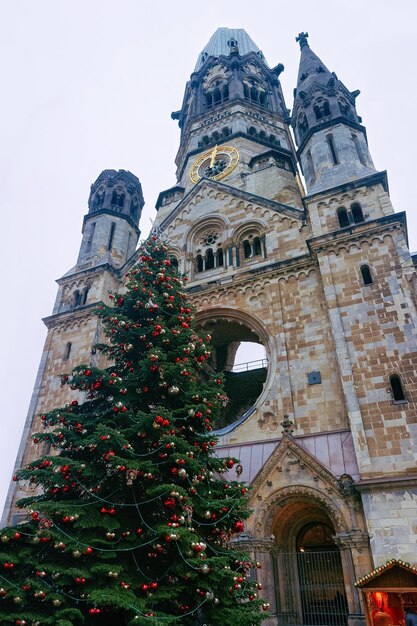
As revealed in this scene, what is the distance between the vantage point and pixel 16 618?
21.5ft

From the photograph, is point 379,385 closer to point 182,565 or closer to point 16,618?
point 182,565

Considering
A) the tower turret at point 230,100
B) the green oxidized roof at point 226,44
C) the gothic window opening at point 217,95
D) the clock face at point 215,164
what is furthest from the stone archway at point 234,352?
the green oxidized roof at point 226,44

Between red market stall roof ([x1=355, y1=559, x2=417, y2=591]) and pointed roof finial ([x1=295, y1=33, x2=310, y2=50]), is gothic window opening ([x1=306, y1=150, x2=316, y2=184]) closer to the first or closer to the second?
pointed roof finial ([x1=295, y1=33, x2=310, y2=50])

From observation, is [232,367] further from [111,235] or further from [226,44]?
[226,44]

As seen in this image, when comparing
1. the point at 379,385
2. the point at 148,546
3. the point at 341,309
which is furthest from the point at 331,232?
the point at 148,546

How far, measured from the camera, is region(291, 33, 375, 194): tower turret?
1941 cm

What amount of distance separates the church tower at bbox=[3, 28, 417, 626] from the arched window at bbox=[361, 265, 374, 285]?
74 millimetres

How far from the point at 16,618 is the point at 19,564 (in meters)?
0.96

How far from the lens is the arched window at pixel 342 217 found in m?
17.7

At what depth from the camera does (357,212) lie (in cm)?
1766

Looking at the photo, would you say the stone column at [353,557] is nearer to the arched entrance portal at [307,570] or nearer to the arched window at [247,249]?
the arched entrance portal at [307,570]

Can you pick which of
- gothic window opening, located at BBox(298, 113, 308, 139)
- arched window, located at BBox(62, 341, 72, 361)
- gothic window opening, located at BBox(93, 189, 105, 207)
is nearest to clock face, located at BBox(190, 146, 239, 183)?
gothic window opening, located at BBox(298, 113, 308, 139)

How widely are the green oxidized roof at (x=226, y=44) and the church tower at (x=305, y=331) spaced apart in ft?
52.3

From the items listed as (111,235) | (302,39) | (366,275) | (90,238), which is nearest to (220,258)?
(366,275)
